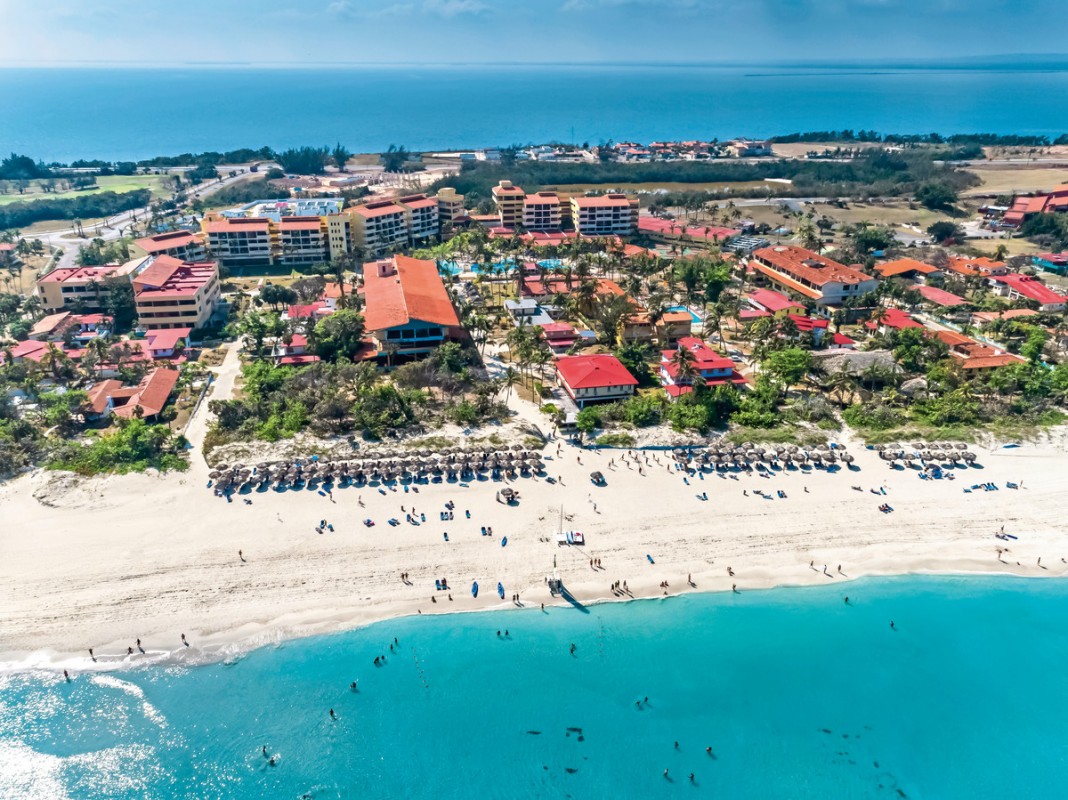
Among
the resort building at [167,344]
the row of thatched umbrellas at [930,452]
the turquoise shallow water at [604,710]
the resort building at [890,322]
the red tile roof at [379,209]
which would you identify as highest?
the red tile roof at [379,209]

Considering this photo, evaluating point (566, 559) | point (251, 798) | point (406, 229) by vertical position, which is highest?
point (406, 229)

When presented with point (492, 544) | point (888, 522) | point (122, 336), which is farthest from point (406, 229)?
point (888, 522)

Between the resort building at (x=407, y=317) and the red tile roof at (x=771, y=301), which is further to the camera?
the red tile roof at (x=771, y=301)

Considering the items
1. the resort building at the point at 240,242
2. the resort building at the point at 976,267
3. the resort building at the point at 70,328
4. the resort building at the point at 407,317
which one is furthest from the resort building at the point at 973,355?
the resort building at the point at 240,242

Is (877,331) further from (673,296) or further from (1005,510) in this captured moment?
(1005,510)

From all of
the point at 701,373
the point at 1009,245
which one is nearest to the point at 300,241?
the point at 701,373

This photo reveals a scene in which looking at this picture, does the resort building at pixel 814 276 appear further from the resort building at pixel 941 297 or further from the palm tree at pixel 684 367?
the palm tree at pixel 684 367
